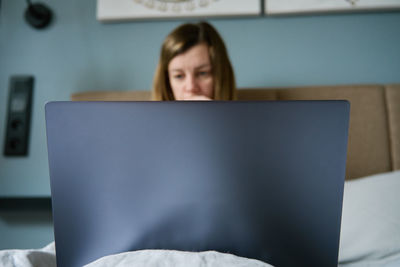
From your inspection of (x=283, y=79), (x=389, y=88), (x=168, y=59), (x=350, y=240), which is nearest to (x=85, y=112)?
(x=350, y=240)

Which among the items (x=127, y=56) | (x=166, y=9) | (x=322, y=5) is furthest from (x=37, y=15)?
(x=322, y=5)

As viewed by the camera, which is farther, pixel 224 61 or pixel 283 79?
pixel 283 79

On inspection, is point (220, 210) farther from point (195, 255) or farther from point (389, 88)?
point (389, 88)

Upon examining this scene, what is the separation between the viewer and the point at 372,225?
641mm

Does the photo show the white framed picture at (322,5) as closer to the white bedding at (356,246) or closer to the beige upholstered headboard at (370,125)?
the beige upholstered headboard at (370,125)

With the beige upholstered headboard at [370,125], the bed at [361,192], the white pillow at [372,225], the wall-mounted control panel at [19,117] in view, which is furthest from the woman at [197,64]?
the wall-mounted control panel at [19,117]

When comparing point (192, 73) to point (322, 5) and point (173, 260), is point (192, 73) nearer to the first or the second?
point (322, 5)

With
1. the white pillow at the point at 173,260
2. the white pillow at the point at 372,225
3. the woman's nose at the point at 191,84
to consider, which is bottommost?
the white pillow at the point at 372,225

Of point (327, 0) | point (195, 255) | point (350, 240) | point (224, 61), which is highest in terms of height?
point (327, 0)

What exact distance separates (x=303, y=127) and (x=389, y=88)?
96 centimetres

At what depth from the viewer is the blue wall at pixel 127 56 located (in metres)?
1.20

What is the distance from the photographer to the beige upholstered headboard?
1036mm

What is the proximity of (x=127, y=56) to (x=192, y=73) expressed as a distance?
42cm

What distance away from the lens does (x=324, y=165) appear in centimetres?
37
